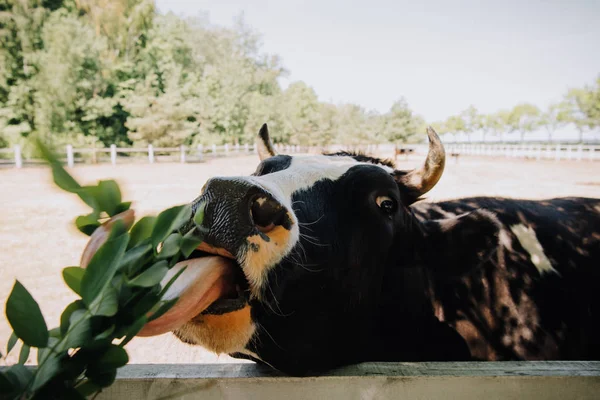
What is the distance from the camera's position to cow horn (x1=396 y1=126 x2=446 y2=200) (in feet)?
7.29

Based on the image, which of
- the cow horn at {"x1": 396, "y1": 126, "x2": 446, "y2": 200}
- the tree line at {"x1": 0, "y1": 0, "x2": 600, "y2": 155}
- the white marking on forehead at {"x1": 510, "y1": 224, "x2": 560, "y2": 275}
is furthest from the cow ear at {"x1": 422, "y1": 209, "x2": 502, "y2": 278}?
the tree line at {"x1": 0, "y1": 0, "x2": 600, "y2": 155}

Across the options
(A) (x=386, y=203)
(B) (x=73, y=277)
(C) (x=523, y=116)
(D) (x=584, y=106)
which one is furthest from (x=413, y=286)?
(C) (x=523, y=116)

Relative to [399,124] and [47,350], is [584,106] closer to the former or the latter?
[399,124]

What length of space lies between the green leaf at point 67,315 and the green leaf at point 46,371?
54mm

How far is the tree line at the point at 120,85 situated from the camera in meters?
29.3

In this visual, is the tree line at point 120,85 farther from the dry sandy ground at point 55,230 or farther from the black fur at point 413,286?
the black fur at point 413,286

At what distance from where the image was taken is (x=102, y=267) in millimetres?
857

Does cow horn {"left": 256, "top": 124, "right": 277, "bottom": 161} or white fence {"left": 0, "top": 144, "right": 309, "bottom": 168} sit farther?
white fence {"left": 0, "top": 144, "right": 309, "bottom": 168}

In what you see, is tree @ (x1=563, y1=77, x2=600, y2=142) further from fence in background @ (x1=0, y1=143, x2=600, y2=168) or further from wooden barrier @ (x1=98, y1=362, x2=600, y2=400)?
wooden barrier @ (x1=98, y1=362, x2=600, y2=400)

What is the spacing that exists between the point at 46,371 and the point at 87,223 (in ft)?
1.28

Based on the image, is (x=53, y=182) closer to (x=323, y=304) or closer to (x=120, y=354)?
(x=120, y=354)

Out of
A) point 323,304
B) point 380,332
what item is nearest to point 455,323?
point 380,332

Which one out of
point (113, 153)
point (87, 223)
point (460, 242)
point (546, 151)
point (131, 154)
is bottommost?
point (131, 154)

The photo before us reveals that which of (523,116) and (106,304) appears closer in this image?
(106,304)
